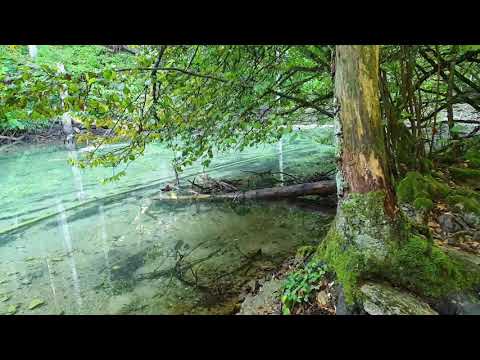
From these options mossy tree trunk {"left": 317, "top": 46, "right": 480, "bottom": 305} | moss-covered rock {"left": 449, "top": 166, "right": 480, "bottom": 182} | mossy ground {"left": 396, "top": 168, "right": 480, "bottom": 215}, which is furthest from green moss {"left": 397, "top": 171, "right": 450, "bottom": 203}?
mossy tree trunk {"left": 317, "top": 46, "right": 480, "bottom": 305}

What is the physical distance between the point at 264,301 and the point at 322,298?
0.71 meters

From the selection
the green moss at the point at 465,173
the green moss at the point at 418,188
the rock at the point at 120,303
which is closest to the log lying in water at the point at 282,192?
the green moss at the point at 465,173

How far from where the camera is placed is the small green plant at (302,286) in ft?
9.34

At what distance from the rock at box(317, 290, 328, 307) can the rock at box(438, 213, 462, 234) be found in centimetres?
174

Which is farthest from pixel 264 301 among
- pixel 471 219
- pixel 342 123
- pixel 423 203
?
pixel 471 219

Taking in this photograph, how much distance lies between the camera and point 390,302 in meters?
2.31

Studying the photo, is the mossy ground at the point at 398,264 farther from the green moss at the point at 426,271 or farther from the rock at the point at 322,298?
the rock at the point at 322,298

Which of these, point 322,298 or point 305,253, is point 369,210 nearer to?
point 322,298

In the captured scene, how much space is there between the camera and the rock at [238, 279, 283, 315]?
3096 mm

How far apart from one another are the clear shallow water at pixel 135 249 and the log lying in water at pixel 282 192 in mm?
248

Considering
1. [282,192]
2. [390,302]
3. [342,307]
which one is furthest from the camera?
[282,192]

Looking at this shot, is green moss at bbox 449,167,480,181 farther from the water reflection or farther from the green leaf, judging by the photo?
the green leaf

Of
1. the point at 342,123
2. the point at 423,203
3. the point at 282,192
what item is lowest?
the point at 282,192
